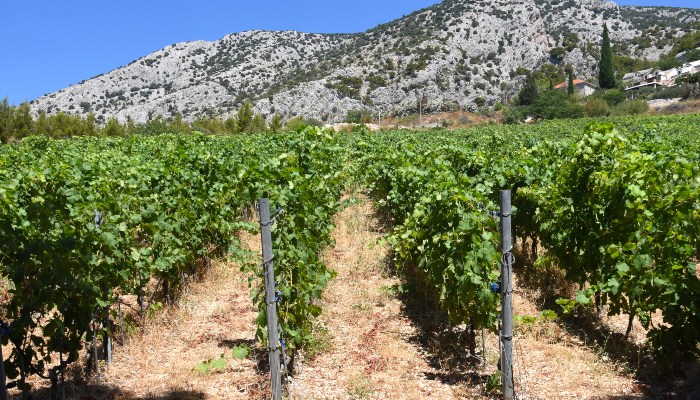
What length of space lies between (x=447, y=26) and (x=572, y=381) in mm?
90911

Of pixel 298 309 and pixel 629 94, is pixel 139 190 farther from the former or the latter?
pixel 629 94

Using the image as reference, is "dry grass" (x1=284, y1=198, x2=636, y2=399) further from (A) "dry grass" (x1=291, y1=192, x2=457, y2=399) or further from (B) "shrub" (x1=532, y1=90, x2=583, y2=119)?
(B) "shrub" (x1=532, y1=90, x2=583, y2=119)

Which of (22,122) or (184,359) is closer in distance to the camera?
(184,359)

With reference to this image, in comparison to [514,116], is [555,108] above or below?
above

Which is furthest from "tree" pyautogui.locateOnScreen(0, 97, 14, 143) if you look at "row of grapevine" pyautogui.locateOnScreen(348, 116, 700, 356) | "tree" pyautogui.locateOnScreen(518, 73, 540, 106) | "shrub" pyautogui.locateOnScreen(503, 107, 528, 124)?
"tree" pyautogui.locateOnScreen(518, 73, 540, 106)

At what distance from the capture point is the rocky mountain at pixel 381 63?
7800cm

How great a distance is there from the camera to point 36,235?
13.0ft

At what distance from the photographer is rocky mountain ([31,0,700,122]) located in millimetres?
78000

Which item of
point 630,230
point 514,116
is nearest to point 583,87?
point 514,116

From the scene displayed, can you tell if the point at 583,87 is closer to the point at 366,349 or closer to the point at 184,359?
the point at 366,349

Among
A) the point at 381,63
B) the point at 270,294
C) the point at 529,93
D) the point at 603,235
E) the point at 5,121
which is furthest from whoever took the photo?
the point at 381,63

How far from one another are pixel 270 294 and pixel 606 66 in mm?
81193

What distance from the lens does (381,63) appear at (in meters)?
82.9

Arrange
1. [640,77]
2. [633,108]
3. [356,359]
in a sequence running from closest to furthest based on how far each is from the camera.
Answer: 1. [356,359]
2. [633,108]
3. [640,77]
